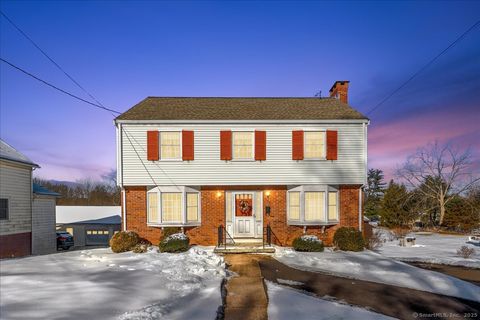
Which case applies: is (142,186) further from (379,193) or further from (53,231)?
(379,193)

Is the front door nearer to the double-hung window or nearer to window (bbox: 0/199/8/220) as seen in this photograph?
the double-hung window

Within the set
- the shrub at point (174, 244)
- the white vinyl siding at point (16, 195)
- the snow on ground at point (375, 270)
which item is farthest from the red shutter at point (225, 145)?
the white vinyl siding at point (16, 195)

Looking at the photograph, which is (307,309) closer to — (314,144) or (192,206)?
(192,206)

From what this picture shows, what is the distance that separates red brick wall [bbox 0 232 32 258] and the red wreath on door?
12.5 m

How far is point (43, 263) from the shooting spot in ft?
35.6

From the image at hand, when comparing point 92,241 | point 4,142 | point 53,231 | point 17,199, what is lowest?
point 92,241

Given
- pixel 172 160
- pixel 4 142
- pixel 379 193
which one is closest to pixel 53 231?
pixel 4 142

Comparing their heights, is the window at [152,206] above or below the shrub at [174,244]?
above

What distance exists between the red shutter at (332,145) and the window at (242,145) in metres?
3.88

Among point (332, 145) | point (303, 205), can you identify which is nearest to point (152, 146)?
point (303, 205)

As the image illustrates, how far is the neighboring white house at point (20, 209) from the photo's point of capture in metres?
16.0

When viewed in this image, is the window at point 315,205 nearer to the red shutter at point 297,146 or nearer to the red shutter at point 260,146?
the red shutter at point 297,146

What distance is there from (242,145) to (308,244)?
224 inches

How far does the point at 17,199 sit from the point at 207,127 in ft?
39.3
